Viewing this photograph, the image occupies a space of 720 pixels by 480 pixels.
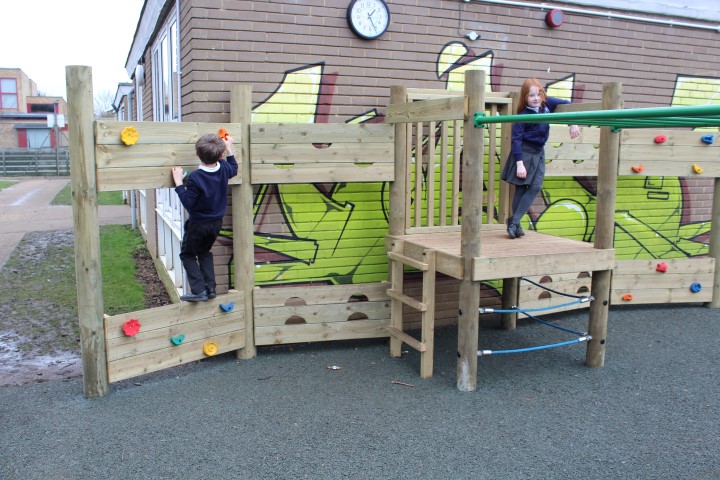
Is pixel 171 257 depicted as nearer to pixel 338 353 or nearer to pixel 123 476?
pixel 338 353

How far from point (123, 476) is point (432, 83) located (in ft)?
14.7

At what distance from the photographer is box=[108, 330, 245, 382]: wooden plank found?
4625 mm

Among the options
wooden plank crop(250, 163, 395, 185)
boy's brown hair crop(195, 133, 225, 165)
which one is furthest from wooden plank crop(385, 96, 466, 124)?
boy's brown hair crop(195, 133, 225, 165)

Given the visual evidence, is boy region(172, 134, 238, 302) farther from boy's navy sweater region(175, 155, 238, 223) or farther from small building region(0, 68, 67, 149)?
small building region(0, 68, 67, 149)

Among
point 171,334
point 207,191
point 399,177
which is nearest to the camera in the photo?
point 207,191

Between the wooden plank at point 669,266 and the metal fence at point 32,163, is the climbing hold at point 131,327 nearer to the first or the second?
the wooden plank at point 669,266

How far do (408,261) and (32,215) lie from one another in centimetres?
1439

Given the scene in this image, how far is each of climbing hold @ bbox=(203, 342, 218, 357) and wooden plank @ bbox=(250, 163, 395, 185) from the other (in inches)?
53.6

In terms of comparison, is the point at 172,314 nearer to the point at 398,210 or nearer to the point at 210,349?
the point at 210,349

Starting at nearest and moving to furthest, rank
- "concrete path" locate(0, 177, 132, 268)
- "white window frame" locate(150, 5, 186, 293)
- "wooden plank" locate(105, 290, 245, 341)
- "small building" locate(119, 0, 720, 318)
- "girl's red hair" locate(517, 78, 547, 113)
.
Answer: "wooden plank" locate(105, 290, 245, 341) < "girl's red hair" locate(517, 78, 547, 113) < "small building" locate(119, 0, 720, 318) < "white window frame" locate(150, 5, 186, 293) < "concrete path" locate(0, 177, 132, 268)

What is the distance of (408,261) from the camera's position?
5.23 meters

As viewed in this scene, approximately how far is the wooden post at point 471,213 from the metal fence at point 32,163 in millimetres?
33903

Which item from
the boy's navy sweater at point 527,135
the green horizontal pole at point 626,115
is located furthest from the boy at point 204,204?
the boy's navy sweater at point 527,135

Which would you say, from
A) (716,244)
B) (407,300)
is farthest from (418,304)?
(716,244)
